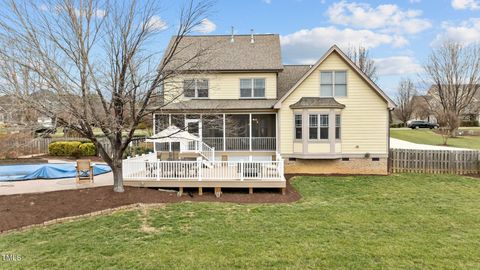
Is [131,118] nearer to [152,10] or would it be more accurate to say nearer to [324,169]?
[152,10]

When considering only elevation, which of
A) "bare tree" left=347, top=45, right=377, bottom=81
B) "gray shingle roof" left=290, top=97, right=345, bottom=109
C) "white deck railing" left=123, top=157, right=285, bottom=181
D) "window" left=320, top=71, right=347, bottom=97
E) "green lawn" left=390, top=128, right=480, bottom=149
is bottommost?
"green lawn" left=390, top=128, right=480, bottom=149

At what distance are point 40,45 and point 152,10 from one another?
11.8 ft

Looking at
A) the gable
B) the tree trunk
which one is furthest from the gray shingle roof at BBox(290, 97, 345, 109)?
the tree trunk

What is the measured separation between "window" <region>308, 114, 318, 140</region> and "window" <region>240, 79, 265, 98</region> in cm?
361

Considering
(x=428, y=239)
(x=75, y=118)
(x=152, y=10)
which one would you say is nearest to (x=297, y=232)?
(x=428, y=239)

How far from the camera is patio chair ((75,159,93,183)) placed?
12.3 m

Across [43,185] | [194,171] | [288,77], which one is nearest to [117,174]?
[194,171]

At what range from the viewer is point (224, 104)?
17.5 m

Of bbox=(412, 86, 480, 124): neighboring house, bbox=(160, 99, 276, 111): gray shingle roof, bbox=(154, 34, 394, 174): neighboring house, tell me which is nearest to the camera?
bbox=(154, 34, 394, 174): neighboring house

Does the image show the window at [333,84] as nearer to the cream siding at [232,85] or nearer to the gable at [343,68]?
the gable at [343,68]

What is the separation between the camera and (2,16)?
8719 millimetres

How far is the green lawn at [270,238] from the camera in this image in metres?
5.84

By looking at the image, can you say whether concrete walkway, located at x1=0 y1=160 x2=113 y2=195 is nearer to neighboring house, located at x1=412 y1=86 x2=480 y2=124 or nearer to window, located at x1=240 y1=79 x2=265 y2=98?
window, located at x1=240 y1=79 x2=265 y2=98

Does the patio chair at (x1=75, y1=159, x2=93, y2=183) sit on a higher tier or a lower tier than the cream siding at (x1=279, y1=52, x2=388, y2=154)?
lower
